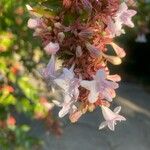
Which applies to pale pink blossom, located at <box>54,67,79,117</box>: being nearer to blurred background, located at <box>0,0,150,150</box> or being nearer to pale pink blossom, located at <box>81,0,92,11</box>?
pale pink blossom, located at <box>81,0,92,11</box>

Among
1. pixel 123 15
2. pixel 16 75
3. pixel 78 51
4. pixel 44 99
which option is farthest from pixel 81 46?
pixel 44 99

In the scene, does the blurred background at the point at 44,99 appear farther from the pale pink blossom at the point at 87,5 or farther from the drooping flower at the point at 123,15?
the pale pink blossom at the point at 87,5

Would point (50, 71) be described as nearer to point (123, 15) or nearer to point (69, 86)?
point (69, 86)

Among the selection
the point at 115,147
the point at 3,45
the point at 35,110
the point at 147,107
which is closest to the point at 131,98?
the point at 147,107

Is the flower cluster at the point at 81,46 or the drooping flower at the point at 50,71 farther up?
the flower cluster at the point at 81,46

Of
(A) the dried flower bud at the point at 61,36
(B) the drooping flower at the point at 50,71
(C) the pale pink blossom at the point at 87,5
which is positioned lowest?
(B) the drooping flower at the point at 50,71

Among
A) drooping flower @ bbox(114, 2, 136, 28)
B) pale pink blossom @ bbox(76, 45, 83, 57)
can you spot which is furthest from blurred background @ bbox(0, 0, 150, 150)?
pale pink blossom @ bbox(76, 45, 83, 57)

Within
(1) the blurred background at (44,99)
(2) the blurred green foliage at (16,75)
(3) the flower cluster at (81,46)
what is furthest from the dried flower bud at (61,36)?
(2) the blurred green foliage at (16,75)

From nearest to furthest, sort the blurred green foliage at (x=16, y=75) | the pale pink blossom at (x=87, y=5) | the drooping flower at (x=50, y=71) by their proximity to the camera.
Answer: the pale pink blossom at (x=87, y=5), the drooping flower at (x=50, y=71), the blurred green foliage at (x=16, y=75)
